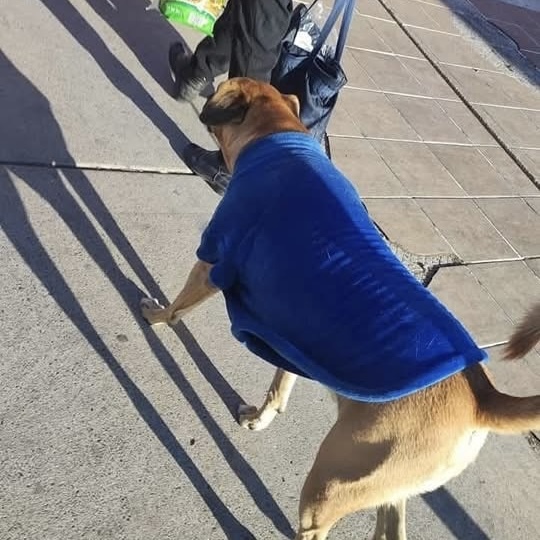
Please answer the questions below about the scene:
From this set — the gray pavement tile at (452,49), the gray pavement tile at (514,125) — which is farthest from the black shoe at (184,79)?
the gray pavement tile at (452,49)

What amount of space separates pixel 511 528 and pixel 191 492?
1.48 metres

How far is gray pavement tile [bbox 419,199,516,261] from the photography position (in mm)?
4449

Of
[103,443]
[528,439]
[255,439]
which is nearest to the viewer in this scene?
[103,443]

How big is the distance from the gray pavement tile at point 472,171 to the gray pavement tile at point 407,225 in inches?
32.6

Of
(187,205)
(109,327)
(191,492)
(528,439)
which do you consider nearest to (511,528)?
(528,439)

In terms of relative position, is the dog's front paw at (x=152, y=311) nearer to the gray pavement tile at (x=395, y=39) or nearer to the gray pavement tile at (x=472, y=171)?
the gray pavement tile at (x=472, y=171)

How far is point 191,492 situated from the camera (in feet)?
8.05

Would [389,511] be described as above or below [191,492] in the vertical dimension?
above

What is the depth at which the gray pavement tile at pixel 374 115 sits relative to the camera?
16.6 ft

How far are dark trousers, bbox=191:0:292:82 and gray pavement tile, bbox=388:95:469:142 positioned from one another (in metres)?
1.89

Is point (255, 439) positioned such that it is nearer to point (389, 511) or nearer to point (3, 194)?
point (389, 511)

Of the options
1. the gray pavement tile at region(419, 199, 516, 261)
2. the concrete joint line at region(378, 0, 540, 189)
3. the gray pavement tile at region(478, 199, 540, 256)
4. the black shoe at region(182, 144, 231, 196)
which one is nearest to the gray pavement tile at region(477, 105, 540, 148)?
the concrete joint line at region(378, 0, 540, 189)

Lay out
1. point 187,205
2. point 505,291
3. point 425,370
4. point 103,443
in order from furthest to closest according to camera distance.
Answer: point 505,291
point 187,205
point 103,443
point 425,370

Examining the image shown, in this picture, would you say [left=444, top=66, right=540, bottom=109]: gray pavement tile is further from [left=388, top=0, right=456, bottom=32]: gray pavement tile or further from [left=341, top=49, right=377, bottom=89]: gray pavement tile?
[left=341, top=49, right=377, bottom=89]: gray pavement tile
